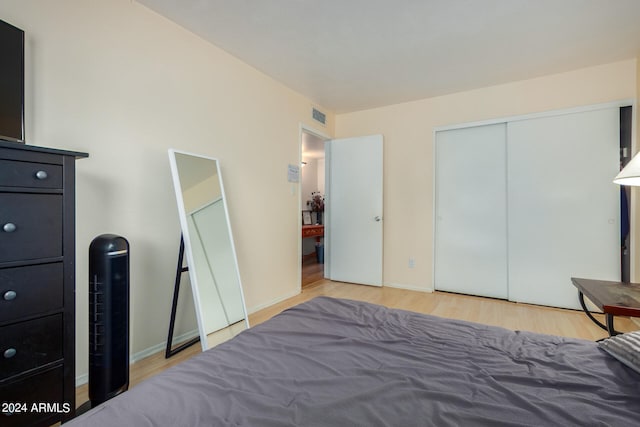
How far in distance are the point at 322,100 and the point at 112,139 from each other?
265 centimetres

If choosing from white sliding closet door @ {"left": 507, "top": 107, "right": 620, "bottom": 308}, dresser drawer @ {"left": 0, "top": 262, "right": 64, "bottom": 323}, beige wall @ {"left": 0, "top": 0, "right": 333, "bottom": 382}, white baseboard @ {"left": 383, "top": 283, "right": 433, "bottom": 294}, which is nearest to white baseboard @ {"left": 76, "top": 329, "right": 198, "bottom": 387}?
beige wall @ {"left": 0, "top": 0, "right": 333, "bottom": 382}

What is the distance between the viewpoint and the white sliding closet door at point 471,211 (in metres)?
3.46

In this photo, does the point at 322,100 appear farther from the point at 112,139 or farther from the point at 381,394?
the point at 381,394

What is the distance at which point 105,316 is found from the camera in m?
1.45

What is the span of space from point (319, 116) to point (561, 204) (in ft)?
10.0

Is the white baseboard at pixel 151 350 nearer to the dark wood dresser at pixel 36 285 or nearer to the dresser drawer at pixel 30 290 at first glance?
the dark wood dresser at pixel 36 285

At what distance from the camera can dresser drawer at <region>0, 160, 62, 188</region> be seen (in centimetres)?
112

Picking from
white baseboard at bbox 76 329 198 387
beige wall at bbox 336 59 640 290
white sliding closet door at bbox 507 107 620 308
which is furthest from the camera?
beige wall at bbox 336 59 640 290

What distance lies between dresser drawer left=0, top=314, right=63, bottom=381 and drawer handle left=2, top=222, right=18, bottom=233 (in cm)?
37

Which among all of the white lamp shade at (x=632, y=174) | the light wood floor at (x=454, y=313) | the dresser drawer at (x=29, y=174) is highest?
the white lamp shade at (x=632, y=174)

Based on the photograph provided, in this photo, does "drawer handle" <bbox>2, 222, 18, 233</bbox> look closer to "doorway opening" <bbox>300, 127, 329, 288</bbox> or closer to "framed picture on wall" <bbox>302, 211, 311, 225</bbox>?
"doorway opening" <bbox>300, 127, 329, 288</bbox>

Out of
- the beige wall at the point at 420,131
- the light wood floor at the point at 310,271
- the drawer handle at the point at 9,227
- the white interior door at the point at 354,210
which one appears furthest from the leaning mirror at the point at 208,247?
the beige wall at the point at 420,131

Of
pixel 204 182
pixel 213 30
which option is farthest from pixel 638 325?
pixel 213 30

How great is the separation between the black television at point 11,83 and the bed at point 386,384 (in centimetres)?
136
